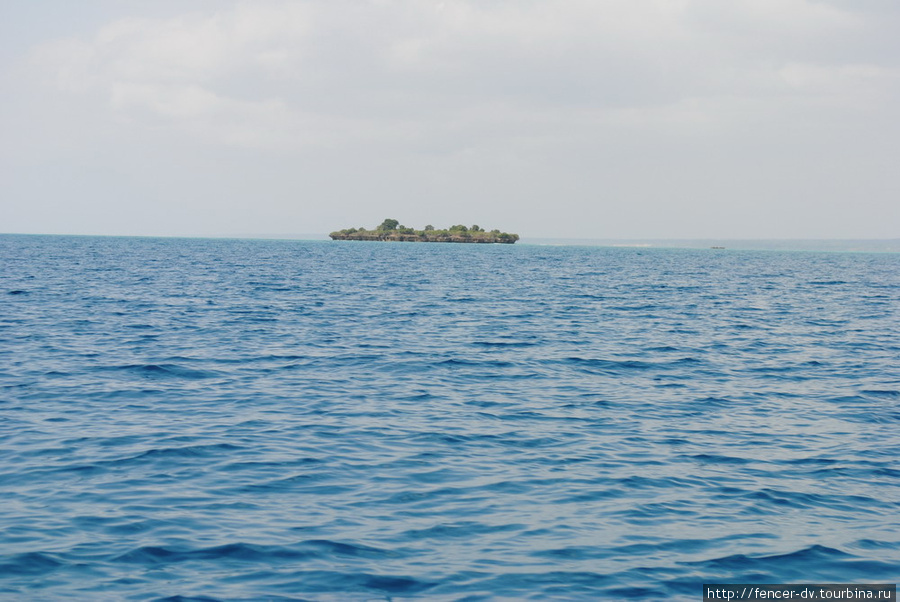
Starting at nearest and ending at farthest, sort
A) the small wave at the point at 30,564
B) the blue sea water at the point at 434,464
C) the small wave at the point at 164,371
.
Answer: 1. the small wave at the point at 30,564
2. the blue sea water at the point at 434,464
3. the small wave at the point at 164,371

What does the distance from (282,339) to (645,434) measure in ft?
53.6

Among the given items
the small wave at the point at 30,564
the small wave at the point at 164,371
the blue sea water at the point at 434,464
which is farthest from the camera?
the small wave at the point at 164,371

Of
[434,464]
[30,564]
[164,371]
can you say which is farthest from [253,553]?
[164,371]

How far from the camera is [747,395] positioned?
2025 centimetres

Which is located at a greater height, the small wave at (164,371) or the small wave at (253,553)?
the small wave at (164,371)

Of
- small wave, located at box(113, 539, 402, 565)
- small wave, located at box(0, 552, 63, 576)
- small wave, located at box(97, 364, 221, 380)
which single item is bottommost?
small wave, located at box(113, 539, 402, 565)

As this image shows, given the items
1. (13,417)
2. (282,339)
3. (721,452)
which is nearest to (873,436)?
(721,452)

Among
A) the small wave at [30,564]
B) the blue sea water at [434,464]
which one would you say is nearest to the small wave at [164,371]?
the blue sea water at [434,464]

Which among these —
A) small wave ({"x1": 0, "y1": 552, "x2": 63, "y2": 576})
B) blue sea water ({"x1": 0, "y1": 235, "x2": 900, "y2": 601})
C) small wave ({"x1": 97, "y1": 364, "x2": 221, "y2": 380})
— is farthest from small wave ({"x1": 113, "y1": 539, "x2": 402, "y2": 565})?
small wave ({"x1": 97, "y1": 364, "x2": 221, "y2": 380})

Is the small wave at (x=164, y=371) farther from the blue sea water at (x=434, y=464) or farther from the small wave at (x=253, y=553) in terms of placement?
the small wave at (x=253, y=553)

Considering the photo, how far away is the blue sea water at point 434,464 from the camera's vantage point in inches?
368

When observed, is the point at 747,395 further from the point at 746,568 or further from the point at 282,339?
the point at 282,339

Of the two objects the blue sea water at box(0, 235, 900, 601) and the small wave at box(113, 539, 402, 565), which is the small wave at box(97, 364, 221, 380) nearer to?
the blue sea water at box(0, 235, 900, 601)

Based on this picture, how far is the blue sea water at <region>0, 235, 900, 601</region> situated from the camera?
30.6ft
